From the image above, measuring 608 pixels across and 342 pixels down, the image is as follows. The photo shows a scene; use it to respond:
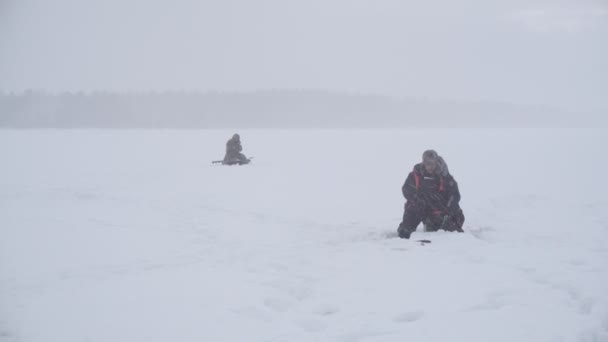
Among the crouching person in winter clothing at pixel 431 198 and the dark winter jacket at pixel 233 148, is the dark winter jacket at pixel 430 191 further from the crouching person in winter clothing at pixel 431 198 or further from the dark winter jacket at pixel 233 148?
the dark winter jacket at pixel 233 148

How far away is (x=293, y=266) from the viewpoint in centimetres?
522

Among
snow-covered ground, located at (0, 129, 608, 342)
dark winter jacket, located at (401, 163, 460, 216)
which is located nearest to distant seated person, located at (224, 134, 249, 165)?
snow-covered ground, located at (0, 129, 608, 342)

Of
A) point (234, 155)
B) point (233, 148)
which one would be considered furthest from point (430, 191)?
point (234, 155)

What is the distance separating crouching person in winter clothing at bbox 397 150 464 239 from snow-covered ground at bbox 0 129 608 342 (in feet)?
0.87

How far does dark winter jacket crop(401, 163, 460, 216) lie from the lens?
639 centimetres

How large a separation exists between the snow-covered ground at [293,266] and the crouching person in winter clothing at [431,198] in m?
0.26

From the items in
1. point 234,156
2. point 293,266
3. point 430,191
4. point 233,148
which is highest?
point 233,148

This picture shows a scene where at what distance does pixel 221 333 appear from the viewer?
3537mm

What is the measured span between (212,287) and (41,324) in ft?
4.87

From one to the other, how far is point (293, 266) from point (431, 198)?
94.7 inches

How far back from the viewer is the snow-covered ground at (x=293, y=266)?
3586 mm

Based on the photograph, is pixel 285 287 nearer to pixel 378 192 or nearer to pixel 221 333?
pixel 221 333

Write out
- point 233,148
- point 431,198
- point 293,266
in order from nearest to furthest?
point 293,266 → point 431,198 → point 233,148

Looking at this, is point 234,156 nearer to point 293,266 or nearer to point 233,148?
point 233,148
